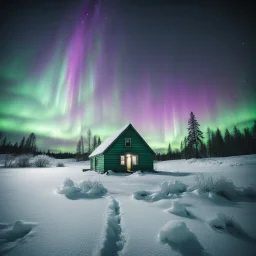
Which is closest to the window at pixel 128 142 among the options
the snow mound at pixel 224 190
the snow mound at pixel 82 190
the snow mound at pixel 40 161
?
the snow mound at pixel 82 190

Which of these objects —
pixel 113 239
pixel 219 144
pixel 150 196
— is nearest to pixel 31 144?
pixel 150 196

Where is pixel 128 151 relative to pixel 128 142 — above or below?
below

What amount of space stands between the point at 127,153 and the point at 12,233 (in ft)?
52.2

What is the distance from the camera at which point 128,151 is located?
1878cm

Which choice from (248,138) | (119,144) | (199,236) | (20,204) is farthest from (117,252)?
(248,138)

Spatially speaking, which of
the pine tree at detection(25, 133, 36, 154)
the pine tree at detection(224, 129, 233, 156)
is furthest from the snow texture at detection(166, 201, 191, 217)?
the pine tree at detection(25, 133, 36, 154)

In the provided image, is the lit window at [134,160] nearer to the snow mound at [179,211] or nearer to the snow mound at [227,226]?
the snow mound at [179,211]

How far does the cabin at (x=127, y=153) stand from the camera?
18.0 meters

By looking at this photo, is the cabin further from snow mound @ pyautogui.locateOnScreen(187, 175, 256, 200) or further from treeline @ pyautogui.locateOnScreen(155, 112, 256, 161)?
treeline @ pyautogui.locateOnScreen(155, 112, 256, 161)

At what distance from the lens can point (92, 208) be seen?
4582mm

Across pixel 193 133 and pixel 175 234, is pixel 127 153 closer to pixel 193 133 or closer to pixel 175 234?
pixel 175 234

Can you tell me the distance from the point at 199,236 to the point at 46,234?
3.09 metres

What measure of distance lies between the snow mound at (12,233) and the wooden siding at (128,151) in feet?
48.5

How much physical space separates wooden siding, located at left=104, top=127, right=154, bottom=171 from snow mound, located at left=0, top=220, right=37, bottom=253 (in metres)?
14.8
